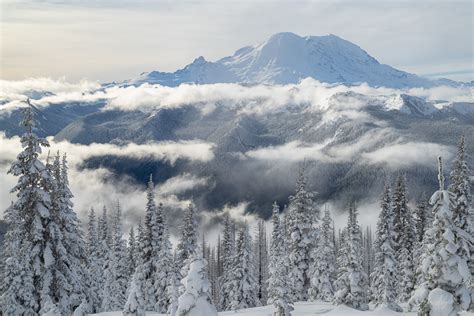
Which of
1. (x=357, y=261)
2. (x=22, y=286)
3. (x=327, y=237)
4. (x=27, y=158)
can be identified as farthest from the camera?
(x=327, y=237)

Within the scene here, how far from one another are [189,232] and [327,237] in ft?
55.1

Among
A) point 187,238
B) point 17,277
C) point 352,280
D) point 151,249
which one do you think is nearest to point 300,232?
point 187,238

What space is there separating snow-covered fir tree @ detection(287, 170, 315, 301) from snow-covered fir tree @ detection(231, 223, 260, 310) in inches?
356

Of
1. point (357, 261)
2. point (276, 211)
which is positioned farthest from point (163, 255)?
point (357, 261)

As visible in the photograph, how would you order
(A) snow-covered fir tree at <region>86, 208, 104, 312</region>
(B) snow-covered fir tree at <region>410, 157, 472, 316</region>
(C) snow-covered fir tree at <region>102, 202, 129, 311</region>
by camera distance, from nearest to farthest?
(B) snow-covered fir tree at <region>410, 157, 472, 316</region> → (C) snow-covered fir tree at <region>102, 202, 129, 311</region> → (A) snow-covered fir tree at <region>86, 208, 104, 312</region>

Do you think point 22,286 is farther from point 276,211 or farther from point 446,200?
point 276,211

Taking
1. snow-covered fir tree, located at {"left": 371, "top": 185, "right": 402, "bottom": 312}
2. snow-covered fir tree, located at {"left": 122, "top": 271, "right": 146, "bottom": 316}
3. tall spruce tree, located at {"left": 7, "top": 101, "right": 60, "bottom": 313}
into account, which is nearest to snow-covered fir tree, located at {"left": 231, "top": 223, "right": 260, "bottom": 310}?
snow-covered fir tree, located at {"left": 371, "top": 185, "right": 402, "bottom": 312}

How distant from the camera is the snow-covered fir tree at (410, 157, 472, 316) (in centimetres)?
2064

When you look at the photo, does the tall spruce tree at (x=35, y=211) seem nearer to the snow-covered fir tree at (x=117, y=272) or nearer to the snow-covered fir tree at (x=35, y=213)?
the snow-covered fir tree at (x=35, y=213)

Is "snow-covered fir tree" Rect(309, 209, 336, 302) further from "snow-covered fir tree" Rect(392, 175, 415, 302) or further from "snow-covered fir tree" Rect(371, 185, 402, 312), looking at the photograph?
"snow-covered fir tree" Rect(392, 175, 415, 302)

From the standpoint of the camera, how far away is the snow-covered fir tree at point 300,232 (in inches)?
2261

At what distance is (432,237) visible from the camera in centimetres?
2181

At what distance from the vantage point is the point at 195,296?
20.4 meters

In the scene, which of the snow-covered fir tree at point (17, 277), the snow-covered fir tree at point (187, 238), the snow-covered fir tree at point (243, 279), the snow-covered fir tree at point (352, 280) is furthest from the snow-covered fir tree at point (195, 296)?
the snow-covered fir tree at point (243, 279)
